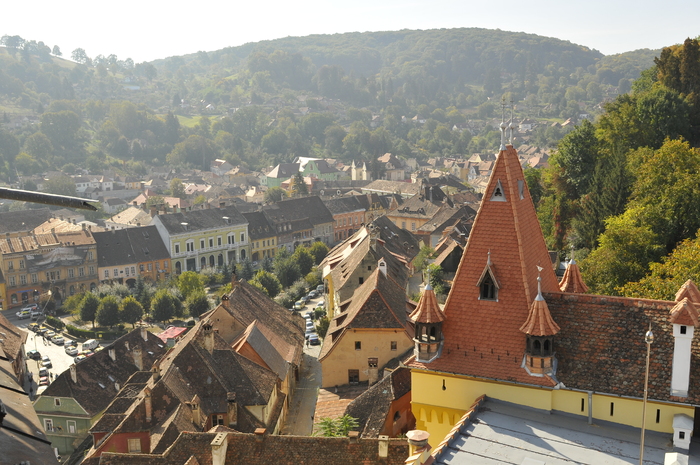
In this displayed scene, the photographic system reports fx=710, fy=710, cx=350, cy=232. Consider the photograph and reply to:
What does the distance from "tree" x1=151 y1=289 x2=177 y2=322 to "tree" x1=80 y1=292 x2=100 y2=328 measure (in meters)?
6.13

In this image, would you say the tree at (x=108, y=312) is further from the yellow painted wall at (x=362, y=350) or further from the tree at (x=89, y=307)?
the yellow painted wall at (x=362, y=350)

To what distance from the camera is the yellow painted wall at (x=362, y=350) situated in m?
41.7

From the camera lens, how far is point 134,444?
36.1m

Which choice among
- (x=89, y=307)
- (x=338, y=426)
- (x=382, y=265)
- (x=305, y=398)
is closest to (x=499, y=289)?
(x=338, y=426)

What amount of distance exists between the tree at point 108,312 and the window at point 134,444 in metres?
40.7

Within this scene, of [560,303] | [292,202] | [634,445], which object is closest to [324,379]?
[560,303]

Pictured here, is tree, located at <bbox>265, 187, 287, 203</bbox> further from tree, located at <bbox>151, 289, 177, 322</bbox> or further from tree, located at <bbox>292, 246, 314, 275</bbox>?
tree, located at <bbox>151, 289, 177, 322</bbox>

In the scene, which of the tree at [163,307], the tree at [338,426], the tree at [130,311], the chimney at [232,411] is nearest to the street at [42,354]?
the tree at [130,311]

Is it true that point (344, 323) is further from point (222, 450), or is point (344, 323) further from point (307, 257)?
point (307, 257)

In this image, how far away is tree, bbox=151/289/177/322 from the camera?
7569 centimetres

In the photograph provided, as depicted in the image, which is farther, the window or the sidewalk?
the sidewalk

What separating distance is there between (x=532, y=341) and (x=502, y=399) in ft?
7.77

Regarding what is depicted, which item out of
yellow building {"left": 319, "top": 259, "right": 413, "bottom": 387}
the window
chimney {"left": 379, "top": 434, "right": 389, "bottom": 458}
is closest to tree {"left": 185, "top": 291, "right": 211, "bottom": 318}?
yellow building {"left": 319, "top": 259, "right": 413, "bottom": 387}

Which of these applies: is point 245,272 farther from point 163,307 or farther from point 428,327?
point 428,327
